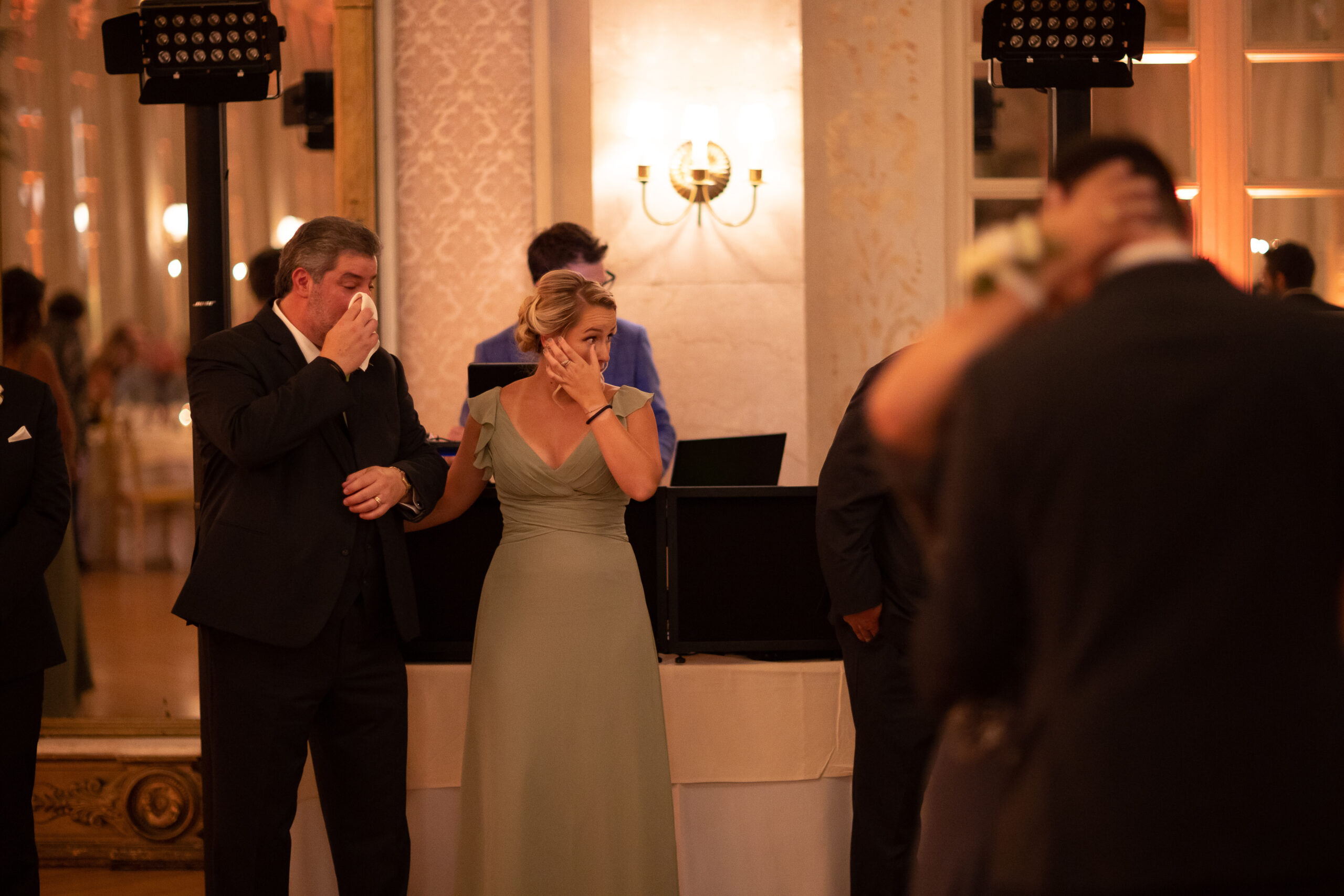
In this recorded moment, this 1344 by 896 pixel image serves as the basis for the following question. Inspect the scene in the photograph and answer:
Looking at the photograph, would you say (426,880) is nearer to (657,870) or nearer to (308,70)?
(657,870)

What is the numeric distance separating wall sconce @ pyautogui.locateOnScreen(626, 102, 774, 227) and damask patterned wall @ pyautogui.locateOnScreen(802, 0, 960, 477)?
20.4 inches

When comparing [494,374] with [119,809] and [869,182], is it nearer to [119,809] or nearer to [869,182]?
[119,809]

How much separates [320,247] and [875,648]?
1603 mm

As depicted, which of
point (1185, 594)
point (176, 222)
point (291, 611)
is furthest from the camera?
point (176, 222)

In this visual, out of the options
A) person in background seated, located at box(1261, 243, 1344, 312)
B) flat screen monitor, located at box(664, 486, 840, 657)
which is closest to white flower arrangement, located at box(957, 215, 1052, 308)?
flat screen monitor, located at box(664, 486, 840, 657)

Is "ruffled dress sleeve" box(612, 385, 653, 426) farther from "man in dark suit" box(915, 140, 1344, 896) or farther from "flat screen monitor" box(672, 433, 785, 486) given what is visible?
"man in dark suit" box(915, 140, 1344, 896)

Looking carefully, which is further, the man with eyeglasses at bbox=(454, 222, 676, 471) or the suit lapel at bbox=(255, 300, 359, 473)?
the man with eyeglasses at bbox=(454, 222, 676, 471)

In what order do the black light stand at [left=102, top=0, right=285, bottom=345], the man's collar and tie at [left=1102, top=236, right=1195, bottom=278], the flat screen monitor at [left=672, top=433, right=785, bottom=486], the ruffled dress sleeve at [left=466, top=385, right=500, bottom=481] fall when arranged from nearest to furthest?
the man's collar and tie at [left=1102, top=236, right=1195, bottom=278], the ruffled dress sleeve at [left=466, top=385, right=500, bottom=481], the black light stand at [left=102, top=0, right=285, bottom=345], the flat screen monitor at [left=672, top=433, right=785, bottom=486]

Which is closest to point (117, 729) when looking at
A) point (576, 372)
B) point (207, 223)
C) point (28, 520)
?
point (28, 520)

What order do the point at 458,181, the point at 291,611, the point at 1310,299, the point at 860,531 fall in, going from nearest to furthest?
the point at 291,611, the point at 860,531, the point at 1310,299, the point at 458,181

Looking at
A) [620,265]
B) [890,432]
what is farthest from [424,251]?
[890,432]

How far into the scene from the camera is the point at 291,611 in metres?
2.52

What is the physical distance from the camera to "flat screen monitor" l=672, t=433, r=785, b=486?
3.35 meters

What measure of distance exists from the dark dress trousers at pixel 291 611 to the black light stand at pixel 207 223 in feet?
1.48
